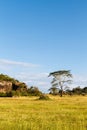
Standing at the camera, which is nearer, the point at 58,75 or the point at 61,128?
the point at 61,128

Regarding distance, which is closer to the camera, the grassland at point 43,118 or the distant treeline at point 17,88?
the grassland at point 43,118

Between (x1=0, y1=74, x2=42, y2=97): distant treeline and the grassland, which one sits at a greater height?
(x1=0, y1=74, x2=42, y2=97): distant treeline

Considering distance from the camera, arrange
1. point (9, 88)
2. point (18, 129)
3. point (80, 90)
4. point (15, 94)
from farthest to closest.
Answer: point (80, 90) → point (9, 88) → point (15, 94) → point (18, 129)

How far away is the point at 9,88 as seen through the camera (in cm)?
7025

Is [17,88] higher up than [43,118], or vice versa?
[17,88]

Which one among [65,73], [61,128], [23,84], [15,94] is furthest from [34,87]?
[61,128]

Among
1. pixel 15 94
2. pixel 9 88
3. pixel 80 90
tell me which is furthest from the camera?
pixel 80 90

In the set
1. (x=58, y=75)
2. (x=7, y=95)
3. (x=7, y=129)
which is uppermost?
(x=58, y=75)

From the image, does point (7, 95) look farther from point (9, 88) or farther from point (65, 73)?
point (65, 73)

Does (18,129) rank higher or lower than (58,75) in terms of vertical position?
lower

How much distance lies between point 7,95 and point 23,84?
12.1 m

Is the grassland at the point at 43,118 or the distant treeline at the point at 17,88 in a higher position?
the distant treeline at the point at 17,88

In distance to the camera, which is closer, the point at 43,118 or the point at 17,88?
the point at 43,118

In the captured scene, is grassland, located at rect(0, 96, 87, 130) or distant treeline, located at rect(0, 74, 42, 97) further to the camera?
distant treeline, located at rect(0, 74, 42, 97)
